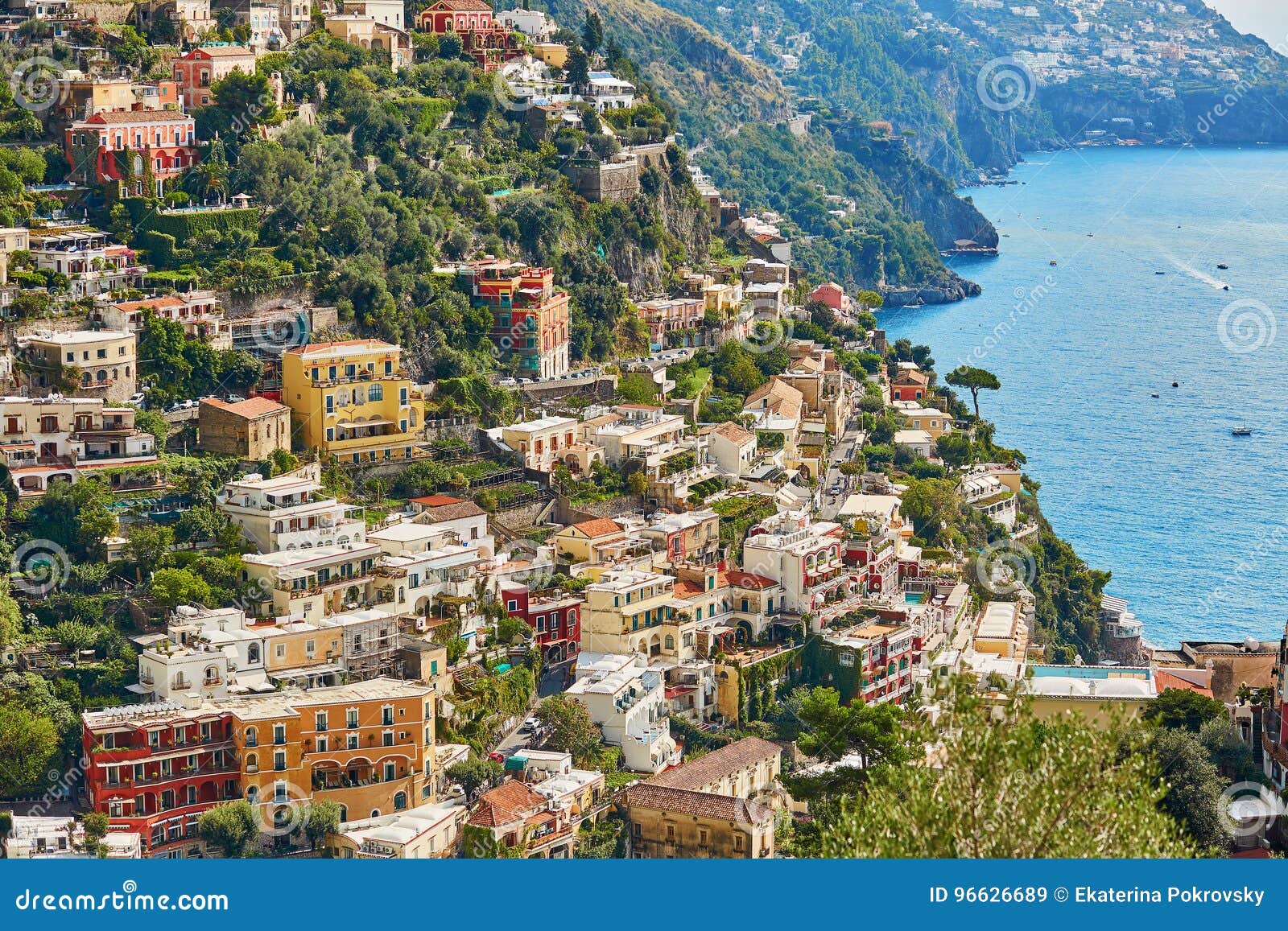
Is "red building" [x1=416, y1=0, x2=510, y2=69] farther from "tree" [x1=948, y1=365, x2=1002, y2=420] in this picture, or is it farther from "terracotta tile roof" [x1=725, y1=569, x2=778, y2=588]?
"terracotta tile roof" [x1=725, y1=569, x2=778, y2=588]

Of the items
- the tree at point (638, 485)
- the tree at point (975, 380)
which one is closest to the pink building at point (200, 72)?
the tree at point (638, 485)

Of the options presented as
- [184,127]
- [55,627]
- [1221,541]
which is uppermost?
[184,127]

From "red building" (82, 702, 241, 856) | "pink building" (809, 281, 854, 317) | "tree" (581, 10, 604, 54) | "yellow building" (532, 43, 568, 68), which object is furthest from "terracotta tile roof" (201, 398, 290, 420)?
"pink building" (809, 281, 854, 317)

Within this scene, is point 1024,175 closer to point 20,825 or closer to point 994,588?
point 994,588

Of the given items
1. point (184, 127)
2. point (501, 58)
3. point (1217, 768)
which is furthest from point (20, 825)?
point (501, 58)

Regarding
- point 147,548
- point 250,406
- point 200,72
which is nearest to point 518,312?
point 200,72

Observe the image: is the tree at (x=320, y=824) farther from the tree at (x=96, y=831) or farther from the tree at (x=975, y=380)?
the tree at (x=975, y=380)
